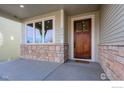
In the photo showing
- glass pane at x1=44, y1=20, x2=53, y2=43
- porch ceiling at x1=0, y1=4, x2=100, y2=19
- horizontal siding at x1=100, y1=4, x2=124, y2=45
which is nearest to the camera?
horizontal siding at x1=100, y1=4, x2=124, y2=45

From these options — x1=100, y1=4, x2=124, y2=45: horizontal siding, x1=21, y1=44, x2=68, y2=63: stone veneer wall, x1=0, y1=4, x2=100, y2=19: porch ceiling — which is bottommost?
x1=21, y1=44, x2=68, y2=63: stone veneer wall

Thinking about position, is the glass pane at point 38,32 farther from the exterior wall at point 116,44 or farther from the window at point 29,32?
the exterior wall at point 116,44

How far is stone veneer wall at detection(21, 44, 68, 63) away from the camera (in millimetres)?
4770

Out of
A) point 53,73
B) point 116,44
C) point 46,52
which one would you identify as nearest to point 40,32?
point 46,52

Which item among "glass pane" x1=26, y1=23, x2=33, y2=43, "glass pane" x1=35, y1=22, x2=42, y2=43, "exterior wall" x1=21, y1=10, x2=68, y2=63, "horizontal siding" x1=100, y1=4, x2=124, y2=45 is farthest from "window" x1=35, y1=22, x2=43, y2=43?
"horizontal siding" x1=100, y1=4, x2=124, y2=45

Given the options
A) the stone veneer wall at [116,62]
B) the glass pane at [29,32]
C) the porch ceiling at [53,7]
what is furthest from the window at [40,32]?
the stone veneer wall at [116,62]

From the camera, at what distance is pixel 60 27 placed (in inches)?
193

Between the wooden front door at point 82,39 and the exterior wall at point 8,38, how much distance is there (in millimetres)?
5693

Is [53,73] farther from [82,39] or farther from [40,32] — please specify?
[40,32]

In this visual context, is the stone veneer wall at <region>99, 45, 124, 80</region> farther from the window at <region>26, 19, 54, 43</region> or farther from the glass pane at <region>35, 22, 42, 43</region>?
the glass pane at <region>35, 22, 42, 43</region>

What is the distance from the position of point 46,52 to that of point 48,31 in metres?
1.20

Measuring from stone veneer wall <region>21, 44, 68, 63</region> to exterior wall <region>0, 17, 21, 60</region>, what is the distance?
3.73 meters
